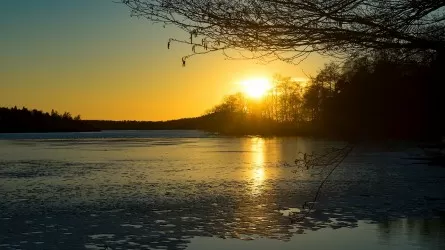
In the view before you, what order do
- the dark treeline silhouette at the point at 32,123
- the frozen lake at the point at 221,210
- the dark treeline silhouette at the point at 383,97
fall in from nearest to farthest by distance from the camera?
the dark treeline silhouette at the point at 383,97
the frozen lake at the point at 221,210
the dark treeline silhouette at the point at 32,123

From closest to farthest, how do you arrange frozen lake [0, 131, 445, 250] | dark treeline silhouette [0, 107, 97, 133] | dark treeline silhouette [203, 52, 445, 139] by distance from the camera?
dark treeline silhouette [203, 52, 445, 139], frozen lake [0, 131, 445, 250], dark treeline silhouette [0, 107, 97, 133]

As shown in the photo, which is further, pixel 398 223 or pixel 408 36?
pixel 398 223

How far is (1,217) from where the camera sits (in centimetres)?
1158

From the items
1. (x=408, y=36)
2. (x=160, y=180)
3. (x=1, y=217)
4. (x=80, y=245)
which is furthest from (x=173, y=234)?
(x=160, y=180)

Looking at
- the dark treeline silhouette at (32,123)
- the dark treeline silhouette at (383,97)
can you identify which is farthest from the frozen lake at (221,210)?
the dark treeline silhouette at (32,123)

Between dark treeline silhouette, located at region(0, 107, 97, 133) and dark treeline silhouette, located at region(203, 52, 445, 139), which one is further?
dark treeline silhouette, located at region(0, 107, 97, 133)

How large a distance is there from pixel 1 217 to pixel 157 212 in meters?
3.27

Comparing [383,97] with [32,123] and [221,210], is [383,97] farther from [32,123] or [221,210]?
[32,123]

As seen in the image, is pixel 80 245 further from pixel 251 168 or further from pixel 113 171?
pixel 251 168

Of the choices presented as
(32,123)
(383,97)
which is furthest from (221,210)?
(32,123)

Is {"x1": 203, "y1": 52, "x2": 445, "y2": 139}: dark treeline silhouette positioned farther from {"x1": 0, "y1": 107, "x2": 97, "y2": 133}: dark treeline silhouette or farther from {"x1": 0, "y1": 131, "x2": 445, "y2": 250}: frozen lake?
{"x1": 0, "y1": 107, "x2": 97, "y2": 133}: dark treeline silhouette

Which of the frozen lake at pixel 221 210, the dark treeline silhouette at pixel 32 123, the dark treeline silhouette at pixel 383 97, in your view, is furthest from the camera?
the dark treeline silhouette at pixel 32 123

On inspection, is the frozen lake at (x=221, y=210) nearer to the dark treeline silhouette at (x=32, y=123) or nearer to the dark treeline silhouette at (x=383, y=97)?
the dark treeline silhouette at (x=383, y=97)

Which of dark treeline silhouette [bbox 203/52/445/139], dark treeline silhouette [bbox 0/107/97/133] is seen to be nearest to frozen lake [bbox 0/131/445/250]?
dark treeline silhouette [bbox 203/52/445/139]
